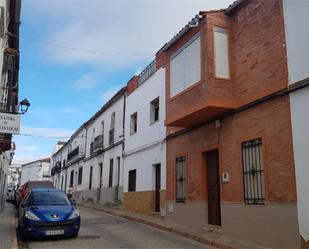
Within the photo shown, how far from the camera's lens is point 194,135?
1410cm

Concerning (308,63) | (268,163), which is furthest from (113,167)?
(308,63)

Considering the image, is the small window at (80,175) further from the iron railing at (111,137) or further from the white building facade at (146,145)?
the white building facade at (146,145)

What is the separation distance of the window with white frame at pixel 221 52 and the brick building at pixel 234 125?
31 mm

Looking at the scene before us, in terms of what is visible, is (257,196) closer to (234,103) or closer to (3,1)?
(234,103)

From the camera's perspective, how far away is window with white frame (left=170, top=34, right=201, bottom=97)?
12898 mm

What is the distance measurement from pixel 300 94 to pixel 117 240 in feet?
20.5

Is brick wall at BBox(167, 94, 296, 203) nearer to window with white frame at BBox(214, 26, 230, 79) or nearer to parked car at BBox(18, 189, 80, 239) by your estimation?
window with white frame at BBox(214, 26, 230, 79)

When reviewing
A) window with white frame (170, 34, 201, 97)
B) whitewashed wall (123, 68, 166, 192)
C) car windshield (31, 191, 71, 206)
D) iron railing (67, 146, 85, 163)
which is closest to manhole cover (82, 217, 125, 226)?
whitewashed wall (123, 68, 166, 192)

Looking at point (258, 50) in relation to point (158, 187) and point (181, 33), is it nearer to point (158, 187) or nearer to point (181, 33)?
point (181, 33)

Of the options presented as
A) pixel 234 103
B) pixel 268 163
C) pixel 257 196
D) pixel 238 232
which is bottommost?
pixel 238 232

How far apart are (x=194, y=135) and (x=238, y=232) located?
159 inches

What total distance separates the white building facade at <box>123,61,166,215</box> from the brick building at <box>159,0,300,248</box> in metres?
2.02

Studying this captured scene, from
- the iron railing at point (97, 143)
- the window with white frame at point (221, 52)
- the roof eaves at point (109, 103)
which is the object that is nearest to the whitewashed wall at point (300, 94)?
the window with white frame at point (221, 52)

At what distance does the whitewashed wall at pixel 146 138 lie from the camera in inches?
678
